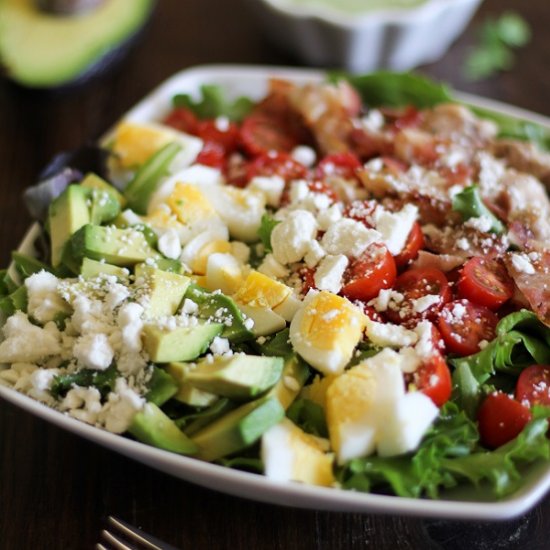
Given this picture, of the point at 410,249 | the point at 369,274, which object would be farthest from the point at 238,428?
the point at 410,249

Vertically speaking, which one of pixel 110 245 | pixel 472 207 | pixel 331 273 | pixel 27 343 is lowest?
pixel 27 343

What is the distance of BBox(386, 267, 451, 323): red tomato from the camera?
2.01 m

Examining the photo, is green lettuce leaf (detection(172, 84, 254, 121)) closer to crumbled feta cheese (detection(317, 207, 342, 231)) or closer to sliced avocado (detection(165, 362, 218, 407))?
crumbled feta cheese (detection(317, 207, 342, 231))

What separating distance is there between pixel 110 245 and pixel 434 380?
0.98m

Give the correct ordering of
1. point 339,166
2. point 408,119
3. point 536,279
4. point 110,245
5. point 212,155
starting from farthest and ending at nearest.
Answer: point 408,119 < point 212,155 < point 339,166 < point 110,245 < point 536,279

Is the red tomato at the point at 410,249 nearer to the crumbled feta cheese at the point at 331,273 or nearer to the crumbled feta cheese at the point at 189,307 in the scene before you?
the crumbled feta cheese at the point at 331,273

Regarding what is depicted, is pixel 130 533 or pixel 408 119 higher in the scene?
pixel 408 119

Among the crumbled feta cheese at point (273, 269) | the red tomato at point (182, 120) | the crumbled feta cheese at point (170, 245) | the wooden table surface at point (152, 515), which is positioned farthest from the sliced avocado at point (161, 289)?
the red tomato at point (182, 120)

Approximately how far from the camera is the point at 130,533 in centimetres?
192

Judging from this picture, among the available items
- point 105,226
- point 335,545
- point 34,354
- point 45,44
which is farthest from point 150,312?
point 45,44

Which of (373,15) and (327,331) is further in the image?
(373,15)

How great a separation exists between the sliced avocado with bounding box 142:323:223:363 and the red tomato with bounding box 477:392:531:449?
0.71 meters

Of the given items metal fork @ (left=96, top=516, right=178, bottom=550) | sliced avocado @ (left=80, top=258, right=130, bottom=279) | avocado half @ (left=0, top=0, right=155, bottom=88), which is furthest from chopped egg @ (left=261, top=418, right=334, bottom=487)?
avocado half @ (left=0, top=0, right=155, bottom=88)

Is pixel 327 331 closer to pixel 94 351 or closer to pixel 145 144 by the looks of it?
pixel 94 351
